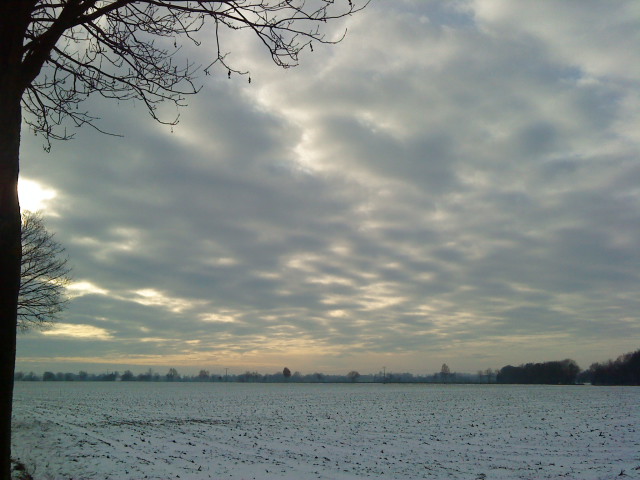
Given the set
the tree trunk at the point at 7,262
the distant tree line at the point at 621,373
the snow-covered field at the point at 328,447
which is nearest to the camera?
the tree trunk at the point at 7,262

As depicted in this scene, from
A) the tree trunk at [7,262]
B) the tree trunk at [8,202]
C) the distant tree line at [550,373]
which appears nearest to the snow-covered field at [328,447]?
the tree trunk at [7,262]

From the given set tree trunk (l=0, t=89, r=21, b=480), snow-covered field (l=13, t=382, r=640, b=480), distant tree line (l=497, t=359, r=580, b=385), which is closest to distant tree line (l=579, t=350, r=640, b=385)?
distant tree line (l=497, t=359, r=580, b=385)

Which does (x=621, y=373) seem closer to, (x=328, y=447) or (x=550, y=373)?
(x=550, y=373)

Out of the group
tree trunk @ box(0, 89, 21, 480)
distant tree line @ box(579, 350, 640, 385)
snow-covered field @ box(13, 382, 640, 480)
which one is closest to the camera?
tree trunk @ box(0, 89, 21, 480)

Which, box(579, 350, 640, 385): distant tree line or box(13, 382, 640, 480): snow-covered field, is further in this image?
box(579, 350, 640, 385): distant tree line

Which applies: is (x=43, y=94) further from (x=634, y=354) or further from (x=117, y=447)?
(x=634, y=354)

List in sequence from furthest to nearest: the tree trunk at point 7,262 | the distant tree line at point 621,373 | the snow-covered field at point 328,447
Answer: the distant tree line at point 621,373, the snow-covered field at point 328,447, the tree trunk at point 7,262

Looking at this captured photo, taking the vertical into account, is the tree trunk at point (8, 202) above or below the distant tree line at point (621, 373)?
above

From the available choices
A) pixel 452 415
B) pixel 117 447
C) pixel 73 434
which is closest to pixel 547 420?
pixel 452 415

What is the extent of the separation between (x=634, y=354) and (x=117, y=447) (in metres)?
202

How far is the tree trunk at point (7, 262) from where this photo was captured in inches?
177

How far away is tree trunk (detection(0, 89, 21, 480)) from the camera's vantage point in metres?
4.49

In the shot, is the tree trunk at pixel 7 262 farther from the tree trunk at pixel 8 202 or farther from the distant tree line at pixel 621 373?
the distant tree line at pixel 621 373

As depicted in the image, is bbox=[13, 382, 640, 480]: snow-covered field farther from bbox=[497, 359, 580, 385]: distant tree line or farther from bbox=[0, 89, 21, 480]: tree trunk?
bbox=[497, 359, 580, 385]: distant tree line
